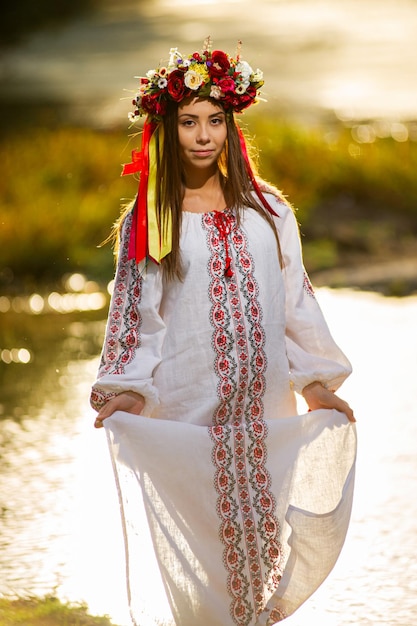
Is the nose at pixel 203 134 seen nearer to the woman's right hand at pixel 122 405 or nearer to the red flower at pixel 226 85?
the red flower at pixel 226 85

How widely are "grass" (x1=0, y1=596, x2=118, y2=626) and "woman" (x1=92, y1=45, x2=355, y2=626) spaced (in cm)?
53

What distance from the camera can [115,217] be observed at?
34.1 feet

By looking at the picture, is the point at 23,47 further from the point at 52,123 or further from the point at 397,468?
the point at 397,468

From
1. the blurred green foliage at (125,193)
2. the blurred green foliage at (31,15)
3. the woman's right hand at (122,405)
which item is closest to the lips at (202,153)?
the woman's right hand at (122,405)

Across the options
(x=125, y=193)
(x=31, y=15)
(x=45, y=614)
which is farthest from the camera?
(x=31, y=15)

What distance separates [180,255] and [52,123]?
10.1 m

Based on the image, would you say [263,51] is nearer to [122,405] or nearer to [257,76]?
[257,76]

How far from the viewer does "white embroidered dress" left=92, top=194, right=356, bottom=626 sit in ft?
9.87

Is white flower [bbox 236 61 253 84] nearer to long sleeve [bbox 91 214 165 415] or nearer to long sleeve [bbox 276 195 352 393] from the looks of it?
long sleeve [bbox 276 195 352 393]

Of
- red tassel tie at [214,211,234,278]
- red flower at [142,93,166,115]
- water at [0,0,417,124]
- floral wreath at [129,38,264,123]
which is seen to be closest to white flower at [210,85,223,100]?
floral wreath at [129,38,264,123]

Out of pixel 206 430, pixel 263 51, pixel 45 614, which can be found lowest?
pixel 45 614

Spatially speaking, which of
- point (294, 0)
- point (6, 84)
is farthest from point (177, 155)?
point (294, 0)

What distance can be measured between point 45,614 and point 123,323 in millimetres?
954

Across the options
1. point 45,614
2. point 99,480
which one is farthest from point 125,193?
point 45,614
